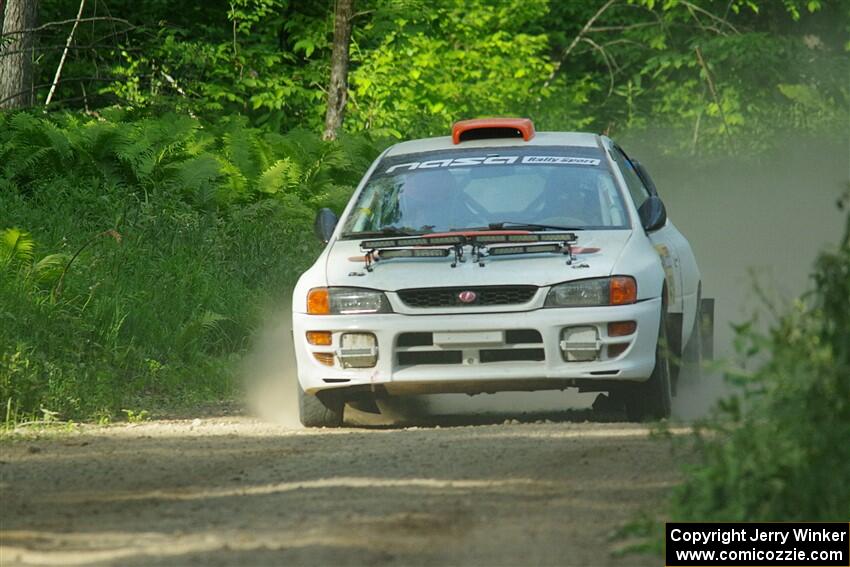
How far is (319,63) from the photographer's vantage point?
28.0 meters

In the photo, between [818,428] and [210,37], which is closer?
[818,428]

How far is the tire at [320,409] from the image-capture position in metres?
9.77

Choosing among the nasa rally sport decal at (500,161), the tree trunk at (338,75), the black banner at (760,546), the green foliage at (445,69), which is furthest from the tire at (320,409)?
the green foliage at (445,69)

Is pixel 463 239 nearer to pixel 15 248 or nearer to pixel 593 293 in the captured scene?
pixel 593 293

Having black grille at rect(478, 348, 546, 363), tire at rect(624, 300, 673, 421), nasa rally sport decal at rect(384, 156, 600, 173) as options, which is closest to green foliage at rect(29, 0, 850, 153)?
nasa rally sport decal at rect(384, 156, 600, 173)

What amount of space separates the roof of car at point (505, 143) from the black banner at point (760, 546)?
18.7ft

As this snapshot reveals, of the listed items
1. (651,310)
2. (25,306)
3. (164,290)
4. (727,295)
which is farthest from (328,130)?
(651,310)

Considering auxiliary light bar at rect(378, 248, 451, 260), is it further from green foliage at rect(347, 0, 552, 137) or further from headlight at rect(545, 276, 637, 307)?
green foliage at rect(347, 0, 552, 137)

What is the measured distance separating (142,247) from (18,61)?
273 inches

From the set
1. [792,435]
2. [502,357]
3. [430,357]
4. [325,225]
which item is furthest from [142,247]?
[792,435]

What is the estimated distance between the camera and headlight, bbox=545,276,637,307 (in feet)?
29.9

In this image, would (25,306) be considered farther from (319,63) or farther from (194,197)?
(319,63)

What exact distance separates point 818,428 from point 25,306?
25.3ft

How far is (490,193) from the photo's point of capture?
10.5 meters
